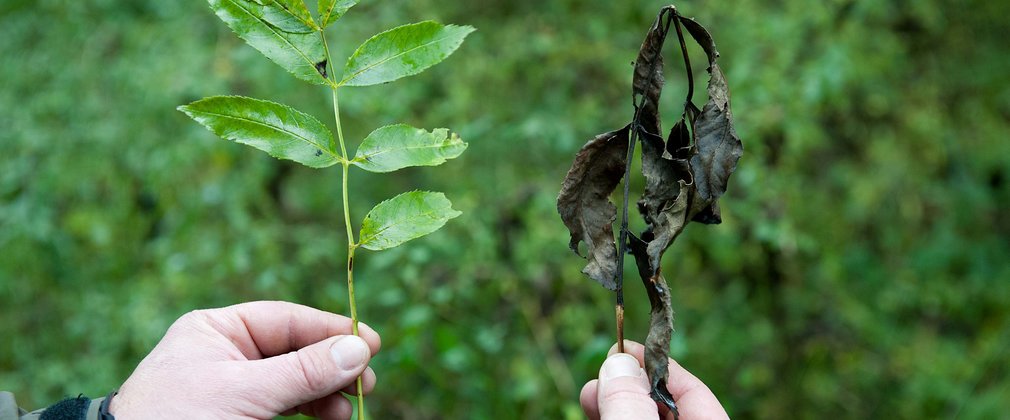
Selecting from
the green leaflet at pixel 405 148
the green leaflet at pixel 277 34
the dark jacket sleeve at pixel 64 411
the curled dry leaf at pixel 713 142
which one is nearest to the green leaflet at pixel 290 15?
the green leaflet at pixel 277 34

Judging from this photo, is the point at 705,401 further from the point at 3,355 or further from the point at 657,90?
the point at 3,355

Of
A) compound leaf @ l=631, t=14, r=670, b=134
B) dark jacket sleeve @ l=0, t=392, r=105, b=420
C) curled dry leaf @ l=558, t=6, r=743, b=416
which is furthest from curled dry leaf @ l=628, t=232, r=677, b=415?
dark jacket sleeve @ l=0, t=392, r=105, b=420

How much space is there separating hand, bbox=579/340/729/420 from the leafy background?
0.94 meters

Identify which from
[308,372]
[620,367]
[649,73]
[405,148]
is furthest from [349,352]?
[649,73]

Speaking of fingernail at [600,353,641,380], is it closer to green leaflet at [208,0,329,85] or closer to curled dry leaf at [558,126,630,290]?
curled dry leaf at [558,126,630,290]

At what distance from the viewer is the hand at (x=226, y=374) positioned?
1.50 meters

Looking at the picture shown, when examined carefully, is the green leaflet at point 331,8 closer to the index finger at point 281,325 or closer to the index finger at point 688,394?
the index finger at point 281,325

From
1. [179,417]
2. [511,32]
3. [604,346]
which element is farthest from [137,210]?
[179,417]

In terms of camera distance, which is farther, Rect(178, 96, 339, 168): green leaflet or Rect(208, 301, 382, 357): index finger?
Rect(208, 301, 382, 357): index finger

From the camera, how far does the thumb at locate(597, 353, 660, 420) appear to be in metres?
1.46

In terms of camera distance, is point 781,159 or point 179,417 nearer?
point 179,417

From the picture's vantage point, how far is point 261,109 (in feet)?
4.70

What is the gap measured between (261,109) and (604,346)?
1.55 meters

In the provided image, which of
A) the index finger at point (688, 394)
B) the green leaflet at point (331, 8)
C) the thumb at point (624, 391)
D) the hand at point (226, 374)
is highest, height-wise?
the green leaflet at point (331, 8)
